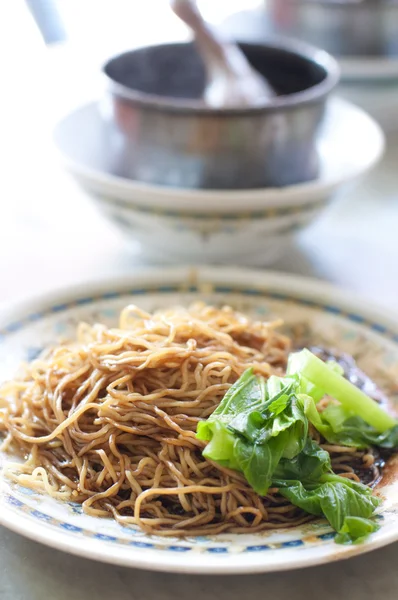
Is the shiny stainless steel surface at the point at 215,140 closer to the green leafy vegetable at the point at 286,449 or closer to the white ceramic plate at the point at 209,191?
the white ceramic plate at the point at 209,191

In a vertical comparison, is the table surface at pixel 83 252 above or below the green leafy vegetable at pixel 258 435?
below

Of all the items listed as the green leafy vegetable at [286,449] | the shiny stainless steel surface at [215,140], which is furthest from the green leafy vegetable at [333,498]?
the shiny stainless steel surface at [215,140]

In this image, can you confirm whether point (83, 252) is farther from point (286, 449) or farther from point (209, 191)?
point (286, 449)

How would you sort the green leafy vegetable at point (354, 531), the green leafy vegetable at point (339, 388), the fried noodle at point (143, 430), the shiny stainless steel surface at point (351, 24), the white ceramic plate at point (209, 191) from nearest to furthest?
the green leafy vegetable at point (354, 531) → the fried noodle at point (143, 430) → the green leafy vegetable at point (339, 388) → the white ceramic plate at point (209, 191) → the shiny stainless steel surface at point (351, 24)

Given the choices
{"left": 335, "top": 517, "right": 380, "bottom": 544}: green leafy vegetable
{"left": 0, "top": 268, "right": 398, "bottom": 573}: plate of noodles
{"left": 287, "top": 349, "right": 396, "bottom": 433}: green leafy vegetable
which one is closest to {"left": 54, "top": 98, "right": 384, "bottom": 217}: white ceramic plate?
{"left": 0, "top": 268, "right": 398, "bottom": 573}: plate of noodles

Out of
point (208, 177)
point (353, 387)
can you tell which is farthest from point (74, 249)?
point (353, 387)

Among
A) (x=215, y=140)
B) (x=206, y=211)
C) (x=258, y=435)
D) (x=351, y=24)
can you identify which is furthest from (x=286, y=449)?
(x=351, y=24)
